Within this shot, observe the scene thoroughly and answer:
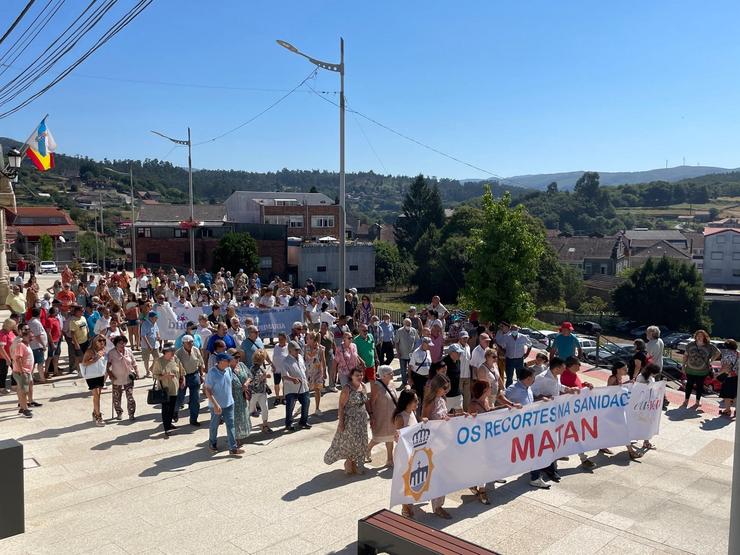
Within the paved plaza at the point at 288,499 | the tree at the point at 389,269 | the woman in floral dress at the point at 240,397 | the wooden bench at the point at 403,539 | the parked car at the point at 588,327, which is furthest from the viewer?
the tree at the point at 389,269

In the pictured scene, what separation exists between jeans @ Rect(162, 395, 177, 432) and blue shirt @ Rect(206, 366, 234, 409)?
4.47 ft

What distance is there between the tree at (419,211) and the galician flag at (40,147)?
88.4 meters

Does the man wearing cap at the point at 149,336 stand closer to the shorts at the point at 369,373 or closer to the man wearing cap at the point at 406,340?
the shorts at the point at 369,373

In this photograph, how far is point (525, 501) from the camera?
841 centimetres

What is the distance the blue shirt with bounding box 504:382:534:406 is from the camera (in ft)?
28.7

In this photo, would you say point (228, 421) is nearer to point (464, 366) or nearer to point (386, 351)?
point (464, 366)

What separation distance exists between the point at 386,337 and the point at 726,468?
745 centimetres

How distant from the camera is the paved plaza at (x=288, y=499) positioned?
7.29 meters

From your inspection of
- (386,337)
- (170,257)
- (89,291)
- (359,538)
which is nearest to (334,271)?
(170,257)

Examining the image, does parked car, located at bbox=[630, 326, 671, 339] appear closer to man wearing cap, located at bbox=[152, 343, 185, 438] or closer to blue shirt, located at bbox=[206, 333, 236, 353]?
blue shirt, located at bbox=[206, 333, 236, 353]

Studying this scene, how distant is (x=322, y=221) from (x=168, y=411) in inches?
2897

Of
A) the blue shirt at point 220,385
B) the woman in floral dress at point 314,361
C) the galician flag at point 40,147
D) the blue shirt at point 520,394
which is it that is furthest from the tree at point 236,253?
the blue shirt at point 520,394

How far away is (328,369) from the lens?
14.5 m

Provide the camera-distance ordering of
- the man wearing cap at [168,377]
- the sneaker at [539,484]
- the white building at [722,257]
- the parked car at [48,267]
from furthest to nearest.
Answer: the white building at [722,257], the parked car at [48,267], the man wearing cap at [168,377], the sneaker at [539,484]
